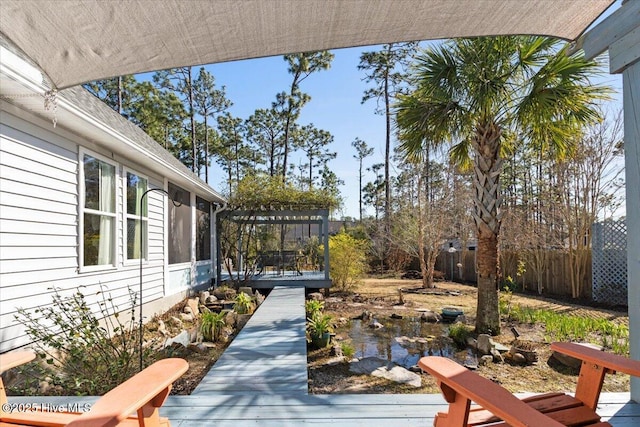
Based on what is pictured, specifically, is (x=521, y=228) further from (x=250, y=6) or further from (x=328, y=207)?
(x=250, y=6)

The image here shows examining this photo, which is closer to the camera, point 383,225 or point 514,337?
point 514,337

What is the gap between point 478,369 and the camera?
188 inches

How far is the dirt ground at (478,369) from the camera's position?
13.8ft

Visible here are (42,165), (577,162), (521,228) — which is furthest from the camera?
(521,228)

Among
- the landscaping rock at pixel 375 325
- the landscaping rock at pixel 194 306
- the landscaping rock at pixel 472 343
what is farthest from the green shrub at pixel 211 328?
the landscaping rock at pixel 472 343

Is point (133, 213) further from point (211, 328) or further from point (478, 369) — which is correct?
point (478, 369)

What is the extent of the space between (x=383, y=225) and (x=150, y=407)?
54.4 feet

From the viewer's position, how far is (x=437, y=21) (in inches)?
78.7

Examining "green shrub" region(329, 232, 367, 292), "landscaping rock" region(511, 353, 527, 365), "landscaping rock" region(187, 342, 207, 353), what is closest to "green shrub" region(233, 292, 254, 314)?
"landscaping rock" region(187, 342, 207, 353)

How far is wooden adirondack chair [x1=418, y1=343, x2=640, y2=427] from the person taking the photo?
4.47 ft

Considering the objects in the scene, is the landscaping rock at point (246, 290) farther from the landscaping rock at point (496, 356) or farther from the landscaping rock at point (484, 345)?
the landscaping rock at point (496, 356)

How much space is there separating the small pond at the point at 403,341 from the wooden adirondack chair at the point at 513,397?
327cm

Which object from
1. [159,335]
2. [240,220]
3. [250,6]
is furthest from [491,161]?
[240,220]

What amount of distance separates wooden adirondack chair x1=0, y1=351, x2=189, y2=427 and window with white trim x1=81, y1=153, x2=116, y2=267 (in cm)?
360
